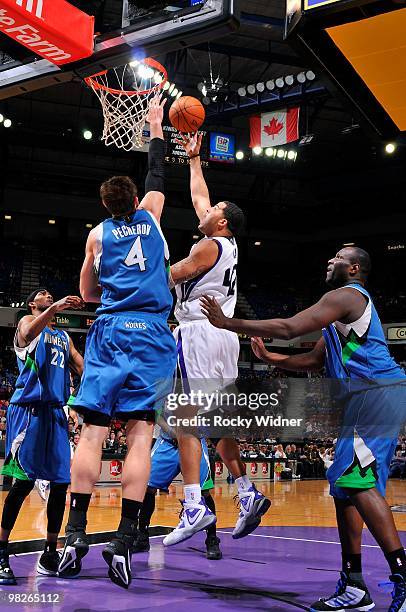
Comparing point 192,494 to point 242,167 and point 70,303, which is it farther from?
point 242,167

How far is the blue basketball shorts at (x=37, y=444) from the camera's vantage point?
17.1 ft

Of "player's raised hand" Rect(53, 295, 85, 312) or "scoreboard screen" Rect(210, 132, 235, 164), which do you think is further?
"scoreboard screen" Rect(210, 132, 235, 164)

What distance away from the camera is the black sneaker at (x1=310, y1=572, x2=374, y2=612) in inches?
161

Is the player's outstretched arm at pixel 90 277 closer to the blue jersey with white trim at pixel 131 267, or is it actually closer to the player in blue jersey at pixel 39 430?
the blue jersey with white trim at pixel 131 267

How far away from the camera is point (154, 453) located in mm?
6676

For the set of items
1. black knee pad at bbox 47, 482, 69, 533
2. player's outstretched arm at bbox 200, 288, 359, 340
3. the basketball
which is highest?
the basketball

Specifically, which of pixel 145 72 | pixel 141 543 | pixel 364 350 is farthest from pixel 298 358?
pixel 145 72

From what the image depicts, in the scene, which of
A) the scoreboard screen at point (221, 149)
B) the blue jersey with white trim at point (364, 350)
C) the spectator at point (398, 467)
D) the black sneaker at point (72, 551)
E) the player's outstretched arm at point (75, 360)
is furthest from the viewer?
the scoreboard screen at point (221, 149)

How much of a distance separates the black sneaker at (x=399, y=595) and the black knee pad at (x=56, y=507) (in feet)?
8.25

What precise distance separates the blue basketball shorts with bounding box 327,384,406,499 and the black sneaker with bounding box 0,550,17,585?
2.25 metres

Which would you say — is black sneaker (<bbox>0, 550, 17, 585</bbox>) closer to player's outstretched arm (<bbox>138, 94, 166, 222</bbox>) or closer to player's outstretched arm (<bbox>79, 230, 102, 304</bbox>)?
player's outstretched arm (<bbox>79, 230, 102, 304</bbox>)

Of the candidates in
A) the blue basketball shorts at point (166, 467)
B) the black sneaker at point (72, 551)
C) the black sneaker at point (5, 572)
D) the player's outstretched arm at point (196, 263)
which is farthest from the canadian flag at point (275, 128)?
the black sneaker at point (72, 551)

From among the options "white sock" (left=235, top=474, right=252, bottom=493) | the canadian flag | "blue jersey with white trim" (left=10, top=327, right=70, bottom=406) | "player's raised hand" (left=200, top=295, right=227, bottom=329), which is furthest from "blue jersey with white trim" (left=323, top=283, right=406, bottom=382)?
the canadian flag

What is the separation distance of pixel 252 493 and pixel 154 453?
150 centimetres
